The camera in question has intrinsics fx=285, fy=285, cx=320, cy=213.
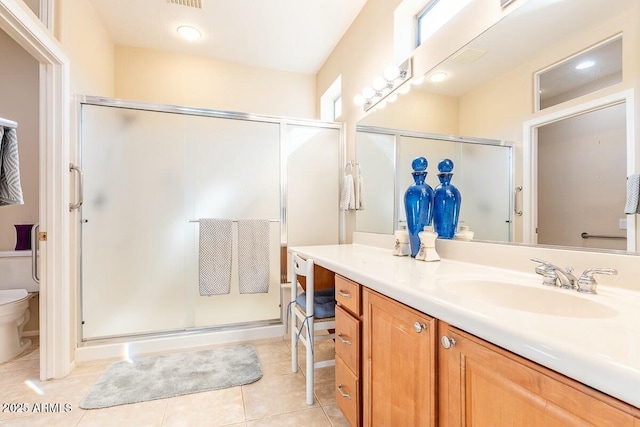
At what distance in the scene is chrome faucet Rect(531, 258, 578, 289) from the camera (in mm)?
831

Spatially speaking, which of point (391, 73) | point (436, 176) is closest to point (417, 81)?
point (391, 73)

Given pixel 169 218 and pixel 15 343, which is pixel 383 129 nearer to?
pixel 169 218

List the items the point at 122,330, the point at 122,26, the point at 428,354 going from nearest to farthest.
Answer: the point at 428,354 < the point at 122,330 < the point at 122,26

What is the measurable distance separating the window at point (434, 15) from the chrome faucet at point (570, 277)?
1.41m

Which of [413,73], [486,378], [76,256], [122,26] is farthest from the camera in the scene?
[122,26]

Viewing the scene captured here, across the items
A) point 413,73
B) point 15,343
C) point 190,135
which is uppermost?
point 413,73

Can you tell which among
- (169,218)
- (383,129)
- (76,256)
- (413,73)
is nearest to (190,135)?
(169,218)

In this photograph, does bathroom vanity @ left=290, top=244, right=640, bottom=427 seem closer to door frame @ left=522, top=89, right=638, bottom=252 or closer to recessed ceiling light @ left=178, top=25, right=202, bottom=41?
door frame @ left=522, top=89, right=638, bottom=252

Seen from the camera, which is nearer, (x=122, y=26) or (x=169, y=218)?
(x=169, y=218)

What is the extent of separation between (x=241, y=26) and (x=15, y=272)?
8.85 feet

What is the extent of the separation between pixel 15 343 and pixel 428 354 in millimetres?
2781

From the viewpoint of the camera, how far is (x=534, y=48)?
3.45ft

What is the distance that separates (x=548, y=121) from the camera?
1.02 metres

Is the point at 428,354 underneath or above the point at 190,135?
underneath
